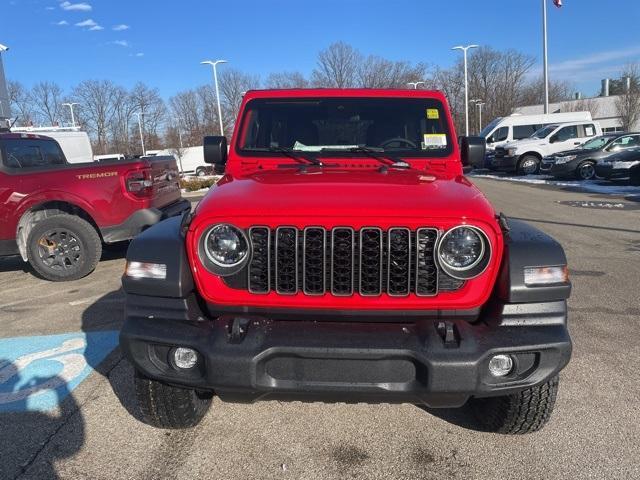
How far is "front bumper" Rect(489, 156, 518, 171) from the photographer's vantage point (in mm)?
22202

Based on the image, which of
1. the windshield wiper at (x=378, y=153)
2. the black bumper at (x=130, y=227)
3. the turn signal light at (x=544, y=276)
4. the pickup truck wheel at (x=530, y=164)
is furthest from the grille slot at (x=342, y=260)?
the pickup truck wheel at (x=530, y=164)

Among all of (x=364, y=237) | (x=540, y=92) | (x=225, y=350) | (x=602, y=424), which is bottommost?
(x=602, y=424)

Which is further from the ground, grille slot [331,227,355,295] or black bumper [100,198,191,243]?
grille slot [331,227,355,295]

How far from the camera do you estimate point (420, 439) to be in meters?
2.71

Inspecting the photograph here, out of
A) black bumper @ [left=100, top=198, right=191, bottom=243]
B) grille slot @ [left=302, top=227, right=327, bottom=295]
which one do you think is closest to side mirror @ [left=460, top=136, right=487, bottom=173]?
grille slot @ [left=302, top=227, right=327, bottom=295]

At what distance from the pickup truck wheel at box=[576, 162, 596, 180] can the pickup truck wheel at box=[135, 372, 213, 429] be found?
59.8 feet

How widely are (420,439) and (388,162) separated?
178 cm

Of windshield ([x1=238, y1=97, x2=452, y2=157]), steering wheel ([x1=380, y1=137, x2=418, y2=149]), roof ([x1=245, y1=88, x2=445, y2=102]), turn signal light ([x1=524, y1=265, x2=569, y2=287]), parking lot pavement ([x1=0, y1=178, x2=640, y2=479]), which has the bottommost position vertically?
parking lot pavement ([x1=0, y1=178, x2=640, y2=479])

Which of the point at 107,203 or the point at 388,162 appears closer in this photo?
the point at 388,162

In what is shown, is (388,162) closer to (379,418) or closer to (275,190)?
(275,190)

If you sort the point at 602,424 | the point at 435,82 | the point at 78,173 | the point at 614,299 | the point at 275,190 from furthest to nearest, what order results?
the point at 435,82 → the point at 78,173 → the point at 614,299 → the point at 602,424 → the point at 275,190

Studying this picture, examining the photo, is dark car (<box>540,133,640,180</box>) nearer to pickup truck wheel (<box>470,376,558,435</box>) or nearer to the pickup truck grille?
pickup truck wheel (<box>470,376,558,435</box>)

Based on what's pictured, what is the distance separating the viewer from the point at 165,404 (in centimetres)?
264

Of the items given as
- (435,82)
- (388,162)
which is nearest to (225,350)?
(388,162)
